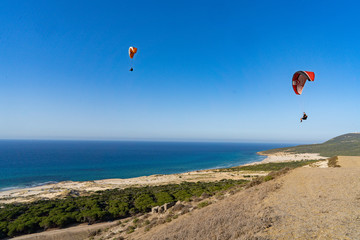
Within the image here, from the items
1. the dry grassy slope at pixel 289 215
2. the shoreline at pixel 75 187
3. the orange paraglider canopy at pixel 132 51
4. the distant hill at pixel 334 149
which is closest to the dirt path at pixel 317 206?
the dry grassy slope at pixel 289 215

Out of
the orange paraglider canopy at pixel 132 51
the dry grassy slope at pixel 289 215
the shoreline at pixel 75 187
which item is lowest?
the shoreline at pixel 75 187

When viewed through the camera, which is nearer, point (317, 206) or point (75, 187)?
point (317, 206)

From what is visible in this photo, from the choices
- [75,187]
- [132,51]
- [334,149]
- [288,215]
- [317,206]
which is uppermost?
[132,51]

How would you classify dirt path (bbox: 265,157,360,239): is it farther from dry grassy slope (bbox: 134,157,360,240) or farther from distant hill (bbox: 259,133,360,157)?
distant hill (bbox: 259,133,360,157)

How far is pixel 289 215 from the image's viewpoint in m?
9.10

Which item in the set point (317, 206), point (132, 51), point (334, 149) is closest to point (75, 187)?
point (132, 51)

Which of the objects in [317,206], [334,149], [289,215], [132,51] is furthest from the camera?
[334,149]

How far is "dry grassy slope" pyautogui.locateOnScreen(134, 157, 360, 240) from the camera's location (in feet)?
24.3

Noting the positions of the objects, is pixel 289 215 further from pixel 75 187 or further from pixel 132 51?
pixel 75 187

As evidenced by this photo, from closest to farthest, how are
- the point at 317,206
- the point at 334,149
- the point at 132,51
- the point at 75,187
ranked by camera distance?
the point at 317,206
the point at 132,51
the point at 75,187
the point at 334,149

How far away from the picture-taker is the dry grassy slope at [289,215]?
292 inches

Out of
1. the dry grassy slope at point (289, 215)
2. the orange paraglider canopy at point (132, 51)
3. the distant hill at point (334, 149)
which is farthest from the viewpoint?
the distant hill at point (334, 149)

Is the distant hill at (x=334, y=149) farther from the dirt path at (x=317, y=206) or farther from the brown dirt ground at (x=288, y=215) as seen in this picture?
the brown dirt ground at (x=288, y=215)

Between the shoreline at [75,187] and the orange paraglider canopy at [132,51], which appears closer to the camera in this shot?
the orange paraglider canopy at [132,51]
